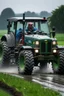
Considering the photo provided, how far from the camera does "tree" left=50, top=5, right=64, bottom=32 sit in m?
136

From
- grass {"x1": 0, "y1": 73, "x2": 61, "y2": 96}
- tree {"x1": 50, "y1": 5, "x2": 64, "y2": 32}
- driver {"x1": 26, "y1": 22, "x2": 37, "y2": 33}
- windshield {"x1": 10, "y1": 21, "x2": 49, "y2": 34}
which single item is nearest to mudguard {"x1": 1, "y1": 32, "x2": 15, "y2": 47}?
windshield {"x1": 10, "y1": 21, "x2": 49, "y2": 34}

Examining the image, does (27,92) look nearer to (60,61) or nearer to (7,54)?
(60,61)

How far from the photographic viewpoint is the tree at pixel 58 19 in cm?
13650

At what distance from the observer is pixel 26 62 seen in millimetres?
21516

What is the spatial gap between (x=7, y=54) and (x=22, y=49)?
1.96m

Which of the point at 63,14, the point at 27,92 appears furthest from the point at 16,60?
the point at 63,14

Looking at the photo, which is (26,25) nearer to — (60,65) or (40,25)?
(40,25)

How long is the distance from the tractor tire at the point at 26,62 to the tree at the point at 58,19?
113811 millimetres

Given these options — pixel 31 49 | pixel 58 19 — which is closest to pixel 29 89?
pixel 31 49

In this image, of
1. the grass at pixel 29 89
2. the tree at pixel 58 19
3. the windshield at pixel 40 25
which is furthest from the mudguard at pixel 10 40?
the tree at pixel 58 19

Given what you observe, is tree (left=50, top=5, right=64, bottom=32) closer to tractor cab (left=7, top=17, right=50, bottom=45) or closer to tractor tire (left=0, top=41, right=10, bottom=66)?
tractor tire (left=0, top=41, right=10, bottom=66)

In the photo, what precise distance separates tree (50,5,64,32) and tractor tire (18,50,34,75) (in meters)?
114

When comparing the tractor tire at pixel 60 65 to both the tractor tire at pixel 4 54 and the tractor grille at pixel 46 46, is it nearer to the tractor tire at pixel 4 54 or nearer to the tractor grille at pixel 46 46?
the tractor grille at pixel 46 46

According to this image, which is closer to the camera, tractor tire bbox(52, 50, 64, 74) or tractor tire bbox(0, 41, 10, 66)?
tractor tire bbox(52, 50, 64, 74)
